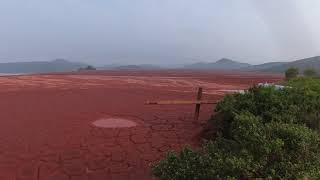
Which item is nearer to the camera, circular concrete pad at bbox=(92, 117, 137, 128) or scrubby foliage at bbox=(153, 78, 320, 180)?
scrubby foliage at bbox=(153, 78, 320, 180)

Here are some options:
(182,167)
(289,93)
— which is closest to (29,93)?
(289,93)

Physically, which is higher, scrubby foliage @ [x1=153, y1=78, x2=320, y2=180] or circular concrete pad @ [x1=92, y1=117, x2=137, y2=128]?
scrubby foliage @ [x1=153, y1=78, x2=320, y2=180]

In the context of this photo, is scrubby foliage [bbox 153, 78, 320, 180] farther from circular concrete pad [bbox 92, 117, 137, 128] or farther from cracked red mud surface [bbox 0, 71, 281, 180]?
circular concrete pad [bbox 92, 117, 137, 128]

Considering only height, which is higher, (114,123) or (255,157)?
(255,157)

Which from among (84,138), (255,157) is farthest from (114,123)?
(255,157)

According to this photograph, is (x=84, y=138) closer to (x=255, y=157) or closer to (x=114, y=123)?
(x=114, y=123)

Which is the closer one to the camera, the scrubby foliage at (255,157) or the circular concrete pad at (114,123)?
the scrubby foliage at (255,157)

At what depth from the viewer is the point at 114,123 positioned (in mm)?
9930

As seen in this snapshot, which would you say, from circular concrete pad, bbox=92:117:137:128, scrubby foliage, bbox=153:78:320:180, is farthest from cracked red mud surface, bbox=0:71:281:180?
scrubby foliage, bbox=153:78:320:180

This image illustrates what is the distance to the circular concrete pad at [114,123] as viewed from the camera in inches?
382

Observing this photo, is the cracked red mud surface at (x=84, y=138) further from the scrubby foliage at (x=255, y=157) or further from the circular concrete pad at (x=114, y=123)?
the scrubby foliage at (x=255, y=157)

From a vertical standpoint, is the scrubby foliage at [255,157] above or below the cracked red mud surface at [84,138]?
above

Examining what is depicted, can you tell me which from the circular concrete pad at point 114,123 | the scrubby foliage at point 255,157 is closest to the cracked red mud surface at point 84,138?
the circular concrete pad at point 114,123

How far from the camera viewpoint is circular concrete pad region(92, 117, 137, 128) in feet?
31.8
